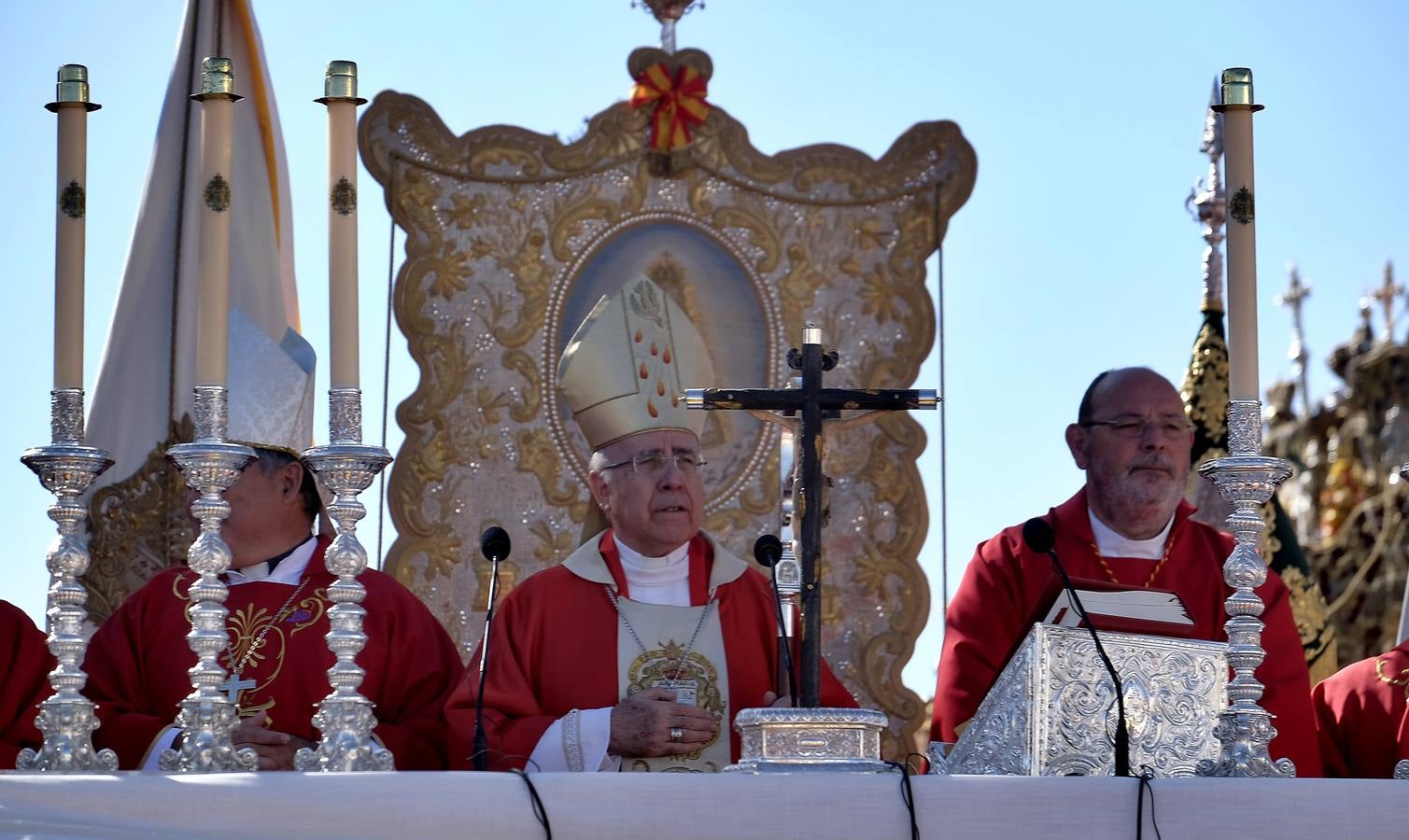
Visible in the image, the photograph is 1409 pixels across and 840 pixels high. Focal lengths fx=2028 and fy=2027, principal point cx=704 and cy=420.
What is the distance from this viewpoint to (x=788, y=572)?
4.80 metres

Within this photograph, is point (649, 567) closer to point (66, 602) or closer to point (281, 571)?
point (281, 571)

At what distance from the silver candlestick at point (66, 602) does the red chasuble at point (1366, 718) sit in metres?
2.94

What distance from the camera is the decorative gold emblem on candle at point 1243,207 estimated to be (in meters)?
3.99

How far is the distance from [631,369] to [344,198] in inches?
55.8

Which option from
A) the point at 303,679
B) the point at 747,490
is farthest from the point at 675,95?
the point at 303,679

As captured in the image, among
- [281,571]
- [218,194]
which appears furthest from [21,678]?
[218,194]

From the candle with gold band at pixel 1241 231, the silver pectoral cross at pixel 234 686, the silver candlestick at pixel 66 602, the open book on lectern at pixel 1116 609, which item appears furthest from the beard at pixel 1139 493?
the silver candlestick at pixel 66 602

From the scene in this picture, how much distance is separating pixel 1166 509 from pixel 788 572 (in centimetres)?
124

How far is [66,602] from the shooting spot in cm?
383

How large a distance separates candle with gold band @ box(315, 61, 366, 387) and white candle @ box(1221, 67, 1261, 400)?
168cm

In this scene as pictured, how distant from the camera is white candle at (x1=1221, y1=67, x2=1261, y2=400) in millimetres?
3910

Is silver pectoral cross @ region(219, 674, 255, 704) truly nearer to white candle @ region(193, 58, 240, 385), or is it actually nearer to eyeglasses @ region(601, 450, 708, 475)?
eyeglasses @ region(601, 450, 708, 475)

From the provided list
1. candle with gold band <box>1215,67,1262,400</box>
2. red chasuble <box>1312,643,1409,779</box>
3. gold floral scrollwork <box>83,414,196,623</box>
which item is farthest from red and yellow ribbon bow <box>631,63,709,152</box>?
candle with gold band <box>1215,67,1262,400</box>

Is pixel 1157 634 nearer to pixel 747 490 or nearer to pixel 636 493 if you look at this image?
pixel 636 493
